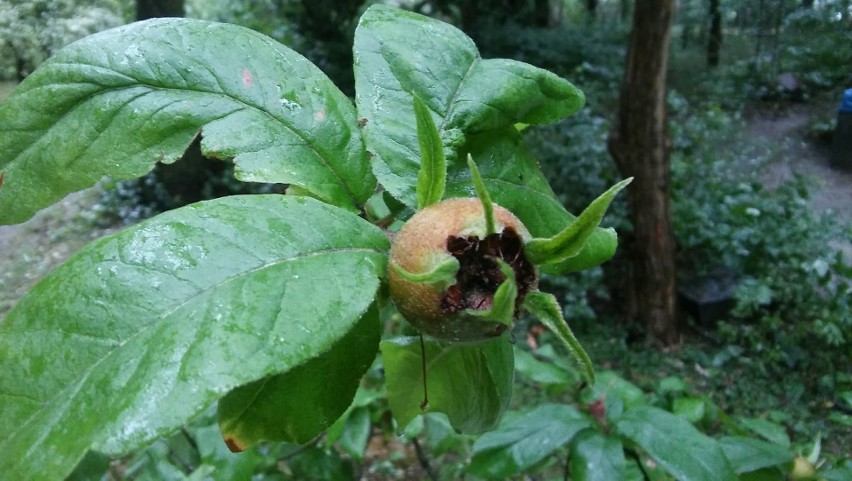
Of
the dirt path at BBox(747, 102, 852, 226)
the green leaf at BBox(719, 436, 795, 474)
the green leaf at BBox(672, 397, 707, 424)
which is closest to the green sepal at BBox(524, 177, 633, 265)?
the green leaf at BBox(719, 436, 795, 474)

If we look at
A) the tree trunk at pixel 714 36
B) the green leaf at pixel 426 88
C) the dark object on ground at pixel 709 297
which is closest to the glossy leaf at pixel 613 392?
the green leaf at pixel 426 88

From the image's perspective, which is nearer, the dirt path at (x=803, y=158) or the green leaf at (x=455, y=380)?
the green leaf at (x=455, y=380)

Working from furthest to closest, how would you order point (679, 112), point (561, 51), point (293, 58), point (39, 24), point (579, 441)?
point (561, 51) → point (679, 112) → point (39, 24) → point (579, 441) → point (293, 58)

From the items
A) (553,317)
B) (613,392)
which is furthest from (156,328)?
(613,392)

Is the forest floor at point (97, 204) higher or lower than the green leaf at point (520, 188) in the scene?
lower

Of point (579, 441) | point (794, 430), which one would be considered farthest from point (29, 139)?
point (794, 430)

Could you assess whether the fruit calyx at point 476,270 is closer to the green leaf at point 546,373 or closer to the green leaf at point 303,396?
the green leaf at point 303,396

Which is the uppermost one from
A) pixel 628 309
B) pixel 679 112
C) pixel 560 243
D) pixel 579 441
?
pixel 560 243

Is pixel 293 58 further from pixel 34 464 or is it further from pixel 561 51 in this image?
pixel 561 51
